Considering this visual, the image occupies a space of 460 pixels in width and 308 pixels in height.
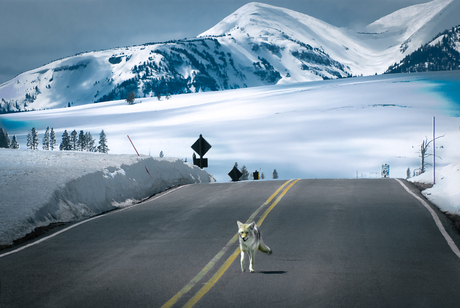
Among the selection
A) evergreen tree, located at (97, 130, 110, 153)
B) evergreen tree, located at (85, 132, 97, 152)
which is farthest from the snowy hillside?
evergreen tree, located at (85, 132, 97, 152)

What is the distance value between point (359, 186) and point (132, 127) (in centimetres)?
11190

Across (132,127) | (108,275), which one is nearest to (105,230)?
(108,275)

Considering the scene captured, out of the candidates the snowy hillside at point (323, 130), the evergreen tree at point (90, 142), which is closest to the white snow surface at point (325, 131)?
the snowy hillside at point (323, 130)

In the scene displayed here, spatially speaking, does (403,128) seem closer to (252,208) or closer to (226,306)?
(252,208)

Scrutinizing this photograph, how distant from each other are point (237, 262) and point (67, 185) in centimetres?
783

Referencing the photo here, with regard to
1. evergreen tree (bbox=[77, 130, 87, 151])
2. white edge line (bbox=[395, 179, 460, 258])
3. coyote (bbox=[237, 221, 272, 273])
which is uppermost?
coyote (bbox=[237, 221, 272, 273])

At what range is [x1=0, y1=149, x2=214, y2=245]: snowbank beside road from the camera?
11.3 m

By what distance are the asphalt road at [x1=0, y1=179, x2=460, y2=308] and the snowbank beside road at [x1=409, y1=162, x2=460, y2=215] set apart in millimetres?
848

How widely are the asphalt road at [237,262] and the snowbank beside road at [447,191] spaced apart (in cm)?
85

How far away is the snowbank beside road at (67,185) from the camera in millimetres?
11281

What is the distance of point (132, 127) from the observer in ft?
410

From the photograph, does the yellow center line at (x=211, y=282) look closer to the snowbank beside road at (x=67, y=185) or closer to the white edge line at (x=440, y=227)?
the white edge line at (x=440, y=227)

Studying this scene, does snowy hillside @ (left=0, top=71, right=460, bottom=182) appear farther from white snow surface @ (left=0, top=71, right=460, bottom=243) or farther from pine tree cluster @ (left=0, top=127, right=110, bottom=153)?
pine tree cluster @ (left=0, top=127, right=110, bottom=153)

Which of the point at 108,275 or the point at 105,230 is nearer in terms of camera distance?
the point at 108,275
